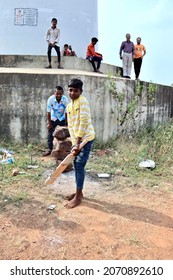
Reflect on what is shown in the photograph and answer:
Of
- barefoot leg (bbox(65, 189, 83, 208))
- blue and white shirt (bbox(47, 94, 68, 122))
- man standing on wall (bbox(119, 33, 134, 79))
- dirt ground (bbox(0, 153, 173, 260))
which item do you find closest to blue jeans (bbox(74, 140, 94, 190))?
barefoot leg (bbox(65, 189, 83, 208))

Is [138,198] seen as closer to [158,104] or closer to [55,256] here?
[55,256]

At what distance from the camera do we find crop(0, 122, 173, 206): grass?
4.59m

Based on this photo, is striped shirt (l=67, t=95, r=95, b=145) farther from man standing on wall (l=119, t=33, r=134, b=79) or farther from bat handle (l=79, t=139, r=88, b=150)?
man standing on wall (l=119, t=33, r=134, b=79)

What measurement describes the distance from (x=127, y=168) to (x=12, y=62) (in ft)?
20.1

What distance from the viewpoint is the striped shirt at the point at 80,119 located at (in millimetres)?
3784

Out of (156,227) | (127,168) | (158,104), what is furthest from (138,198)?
(158,104)

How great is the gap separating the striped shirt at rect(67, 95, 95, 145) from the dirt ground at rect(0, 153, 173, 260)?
35.9 inches

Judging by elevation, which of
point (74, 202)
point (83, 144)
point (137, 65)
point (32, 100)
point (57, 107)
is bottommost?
point (74, 202)

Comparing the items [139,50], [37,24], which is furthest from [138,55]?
[37,24]

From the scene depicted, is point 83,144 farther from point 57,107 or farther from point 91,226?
point 57,107

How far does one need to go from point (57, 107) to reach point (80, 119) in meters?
2.20

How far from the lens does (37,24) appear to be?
37.1 ft

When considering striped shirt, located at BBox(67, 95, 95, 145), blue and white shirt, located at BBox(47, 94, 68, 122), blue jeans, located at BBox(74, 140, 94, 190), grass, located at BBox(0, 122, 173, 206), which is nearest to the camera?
striped shirt, located at BBox(67, 95, 95, 145)

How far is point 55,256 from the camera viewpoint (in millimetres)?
2891
